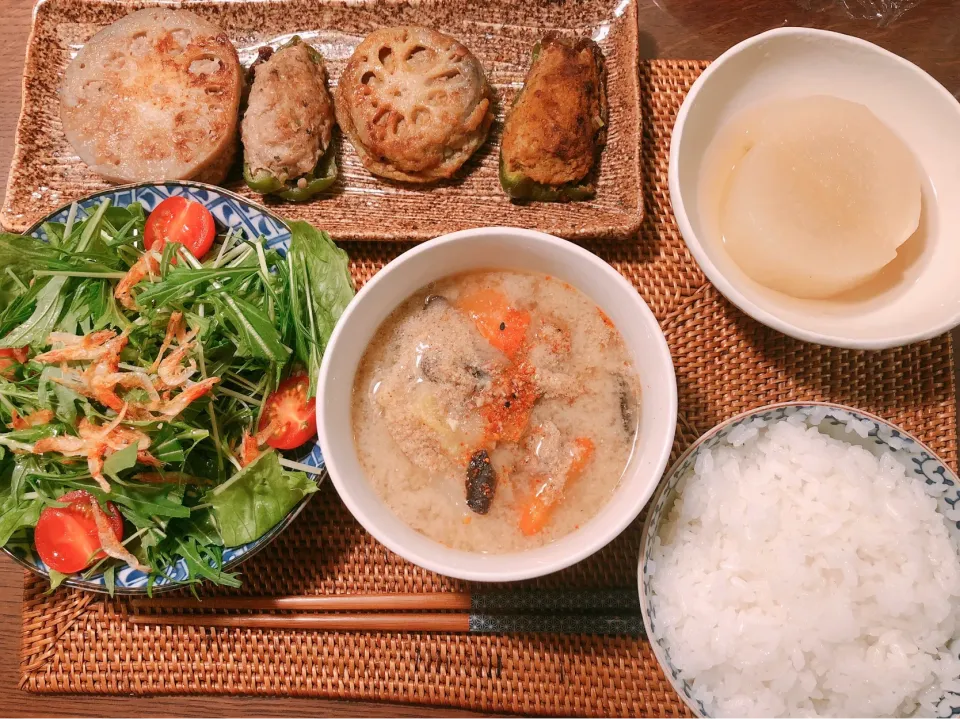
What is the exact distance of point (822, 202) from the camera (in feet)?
5.13

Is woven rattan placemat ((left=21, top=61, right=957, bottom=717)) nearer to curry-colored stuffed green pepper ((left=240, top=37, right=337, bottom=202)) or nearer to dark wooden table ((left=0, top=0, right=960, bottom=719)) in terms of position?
curry-colored stuffed green pepper ((left=240, top=37, right=337, bottom=202))

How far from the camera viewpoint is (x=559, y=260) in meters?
1.40

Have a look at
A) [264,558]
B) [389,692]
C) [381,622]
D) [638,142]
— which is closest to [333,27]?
[638,142]

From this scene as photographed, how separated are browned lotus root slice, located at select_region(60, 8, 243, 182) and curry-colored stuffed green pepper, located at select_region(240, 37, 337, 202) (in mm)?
84

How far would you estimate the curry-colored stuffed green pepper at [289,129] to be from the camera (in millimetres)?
1868

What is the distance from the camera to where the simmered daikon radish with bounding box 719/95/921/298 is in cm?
155

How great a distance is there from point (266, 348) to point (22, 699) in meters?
1.32

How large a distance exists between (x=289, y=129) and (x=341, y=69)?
1.20 ft

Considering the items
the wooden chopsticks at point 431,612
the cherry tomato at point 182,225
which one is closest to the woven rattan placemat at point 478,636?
the wooden chopsticks at point 431,612

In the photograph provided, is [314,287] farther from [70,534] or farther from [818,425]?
[818,425]

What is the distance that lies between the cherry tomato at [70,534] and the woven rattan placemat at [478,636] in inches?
10.9

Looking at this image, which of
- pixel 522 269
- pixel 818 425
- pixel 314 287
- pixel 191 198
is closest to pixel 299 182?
pixel 191 198

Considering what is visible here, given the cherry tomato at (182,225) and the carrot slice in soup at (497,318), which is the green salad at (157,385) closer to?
the cherry tomato at (182,225)

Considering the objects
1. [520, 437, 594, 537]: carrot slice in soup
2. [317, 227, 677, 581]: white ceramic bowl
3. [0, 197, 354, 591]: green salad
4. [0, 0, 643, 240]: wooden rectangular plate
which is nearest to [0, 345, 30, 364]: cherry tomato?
[0, 197, 354, 591]: green salad
